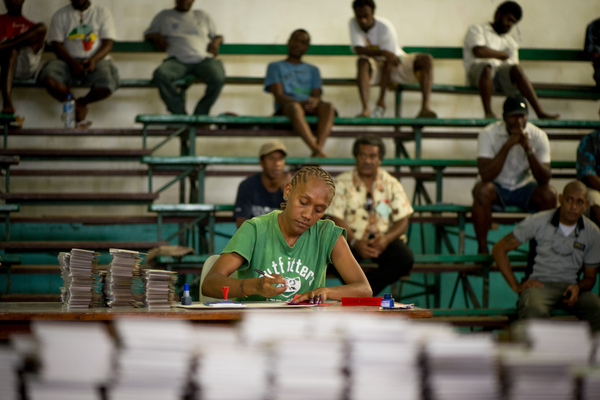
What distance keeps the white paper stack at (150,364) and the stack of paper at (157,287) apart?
1413 mm

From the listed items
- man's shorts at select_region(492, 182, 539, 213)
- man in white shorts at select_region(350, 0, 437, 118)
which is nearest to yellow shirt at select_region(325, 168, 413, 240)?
man's shorts at select_region(492, 182, 539, 213)

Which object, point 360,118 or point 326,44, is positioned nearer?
point 360,118

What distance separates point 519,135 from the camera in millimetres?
5992

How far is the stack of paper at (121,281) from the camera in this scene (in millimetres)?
2645

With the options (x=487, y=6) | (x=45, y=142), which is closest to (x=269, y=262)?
(x=45, y=142)

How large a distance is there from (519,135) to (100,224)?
165 inches

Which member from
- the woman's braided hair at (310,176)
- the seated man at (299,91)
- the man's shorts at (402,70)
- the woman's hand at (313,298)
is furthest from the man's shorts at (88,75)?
the woman's hand at (313,298)

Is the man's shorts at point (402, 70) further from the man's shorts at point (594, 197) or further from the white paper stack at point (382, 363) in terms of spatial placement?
the white paper stack at point (382, 363)

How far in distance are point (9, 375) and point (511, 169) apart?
18.5 feet

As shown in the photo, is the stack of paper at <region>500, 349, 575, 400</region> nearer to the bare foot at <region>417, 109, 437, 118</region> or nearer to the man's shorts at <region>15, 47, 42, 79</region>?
the bare foot at <region>417, 109, 437, 118</region>

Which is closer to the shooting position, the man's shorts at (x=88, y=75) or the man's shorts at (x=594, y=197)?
the man's shorts at (x=594, y=197)

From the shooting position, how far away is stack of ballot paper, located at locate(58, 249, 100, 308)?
102 inches

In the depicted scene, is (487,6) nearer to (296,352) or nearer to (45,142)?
(45,142)

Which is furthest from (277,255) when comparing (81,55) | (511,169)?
(81,55)
